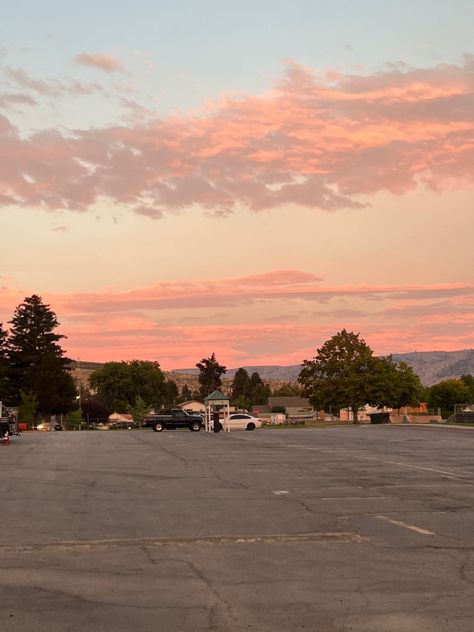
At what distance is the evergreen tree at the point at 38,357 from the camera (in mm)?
121375

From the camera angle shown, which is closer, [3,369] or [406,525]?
[406,525]

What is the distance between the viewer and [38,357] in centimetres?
13088

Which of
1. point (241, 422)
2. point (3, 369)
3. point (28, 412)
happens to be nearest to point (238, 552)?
point (241, 422)

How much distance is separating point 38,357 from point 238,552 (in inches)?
4948

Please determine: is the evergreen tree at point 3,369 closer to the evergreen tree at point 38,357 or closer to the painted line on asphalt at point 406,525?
the evergreen tree at point 38,357

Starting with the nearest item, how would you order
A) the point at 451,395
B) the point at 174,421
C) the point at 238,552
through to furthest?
the point at 238,552, the point at 174,421, the point at 451,395

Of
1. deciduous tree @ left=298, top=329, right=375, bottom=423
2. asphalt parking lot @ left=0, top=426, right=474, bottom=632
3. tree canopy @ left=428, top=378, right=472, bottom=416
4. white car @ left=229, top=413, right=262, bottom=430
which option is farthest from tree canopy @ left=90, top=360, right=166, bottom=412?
asphalt parking lot @ left=0, top=426, right=474, bottom=632

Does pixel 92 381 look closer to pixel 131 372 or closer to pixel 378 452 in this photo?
pixel 131 372

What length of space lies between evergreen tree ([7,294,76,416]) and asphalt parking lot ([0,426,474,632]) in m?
104

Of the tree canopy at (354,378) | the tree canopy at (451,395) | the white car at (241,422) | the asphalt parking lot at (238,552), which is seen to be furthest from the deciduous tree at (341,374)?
the tree canopy at (451,395)

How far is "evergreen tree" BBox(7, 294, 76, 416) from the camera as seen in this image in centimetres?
12138

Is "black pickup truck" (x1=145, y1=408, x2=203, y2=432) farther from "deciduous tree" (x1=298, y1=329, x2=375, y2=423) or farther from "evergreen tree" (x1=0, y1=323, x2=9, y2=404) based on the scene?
"evergreen tree" (x1=0, y1=323, x2=9, y2=404)

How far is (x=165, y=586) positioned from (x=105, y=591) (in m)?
0.60

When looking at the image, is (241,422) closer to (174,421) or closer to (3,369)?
(174,421)
